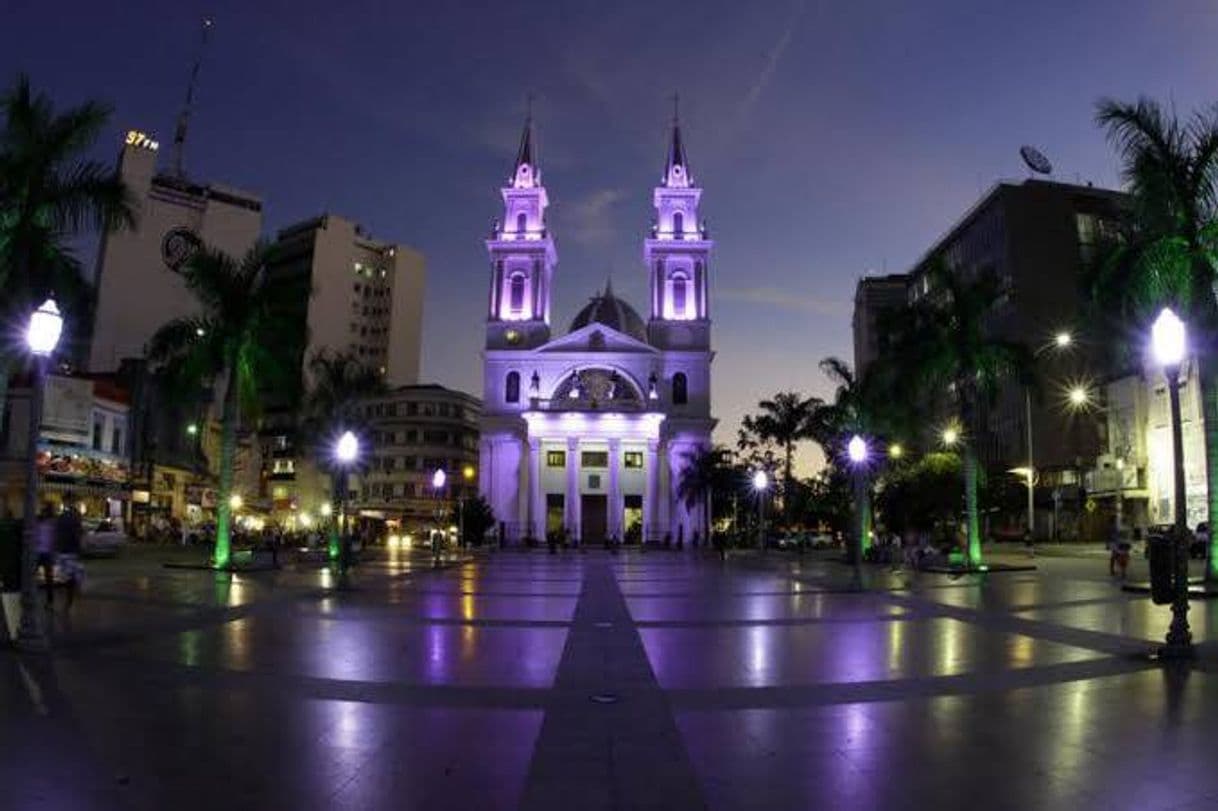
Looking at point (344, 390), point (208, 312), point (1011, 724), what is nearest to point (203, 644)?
point (1011, 724)

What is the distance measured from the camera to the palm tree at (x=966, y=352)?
3141 cm

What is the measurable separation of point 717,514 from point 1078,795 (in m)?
88.9

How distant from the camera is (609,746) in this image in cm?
730

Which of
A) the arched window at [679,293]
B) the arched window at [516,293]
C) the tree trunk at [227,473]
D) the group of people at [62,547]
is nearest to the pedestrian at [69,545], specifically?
the group of people at [62,547]

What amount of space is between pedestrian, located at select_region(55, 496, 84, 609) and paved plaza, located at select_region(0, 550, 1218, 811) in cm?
67

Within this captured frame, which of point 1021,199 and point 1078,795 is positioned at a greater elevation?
point 1021,199

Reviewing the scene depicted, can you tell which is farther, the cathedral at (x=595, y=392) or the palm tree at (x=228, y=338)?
the cathedral at (x=595, y=392)

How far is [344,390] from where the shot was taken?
41750mm

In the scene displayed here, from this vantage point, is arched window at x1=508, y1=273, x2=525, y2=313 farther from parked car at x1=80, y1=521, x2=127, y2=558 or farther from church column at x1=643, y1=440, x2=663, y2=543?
parked car at x1=80, y1=521, x2=127, y2=558

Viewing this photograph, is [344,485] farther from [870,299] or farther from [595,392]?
[870,299]

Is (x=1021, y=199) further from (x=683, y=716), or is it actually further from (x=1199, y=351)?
(x=683, y=716)

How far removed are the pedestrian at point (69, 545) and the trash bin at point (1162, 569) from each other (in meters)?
15.9

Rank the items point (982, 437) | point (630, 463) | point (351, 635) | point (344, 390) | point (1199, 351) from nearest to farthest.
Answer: point (351, 635) < point (1199, 351) < point (344, 390) < point (630, 463) < point (982, 437)

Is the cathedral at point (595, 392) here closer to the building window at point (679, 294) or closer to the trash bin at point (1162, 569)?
the building window at point (679, 294)
